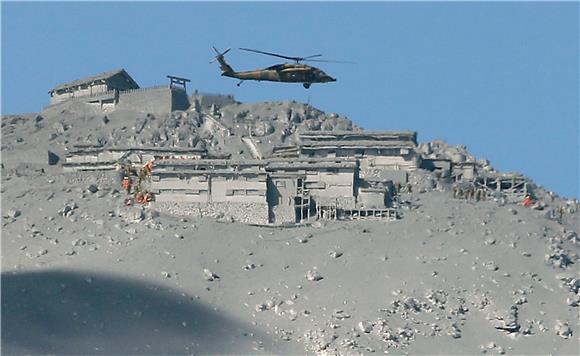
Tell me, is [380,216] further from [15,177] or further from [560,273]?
[15,177]

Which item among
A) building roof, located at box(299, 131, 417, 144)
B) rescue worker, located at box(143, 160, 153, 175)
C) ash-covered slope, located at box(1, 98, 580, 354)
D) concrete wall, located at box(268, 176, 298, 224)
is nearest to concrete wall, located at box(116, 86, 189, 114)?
building roof, located at box(299, 131, 417, 144)

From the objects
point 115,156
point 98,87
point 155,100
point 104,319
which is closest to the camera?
point 104,319

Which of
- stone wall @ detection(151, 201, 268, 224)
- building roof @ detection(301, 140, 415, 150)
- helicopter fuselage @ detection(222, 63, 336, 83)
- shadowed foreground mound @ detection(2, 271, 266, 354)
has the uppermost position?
helicopter fuselage @ detection(222, 63, 336, 83)

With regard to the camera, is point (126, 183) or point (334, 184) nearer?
point (334, 184)

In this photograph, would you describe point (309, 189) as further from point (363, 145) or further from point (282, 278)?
point (282, 278)

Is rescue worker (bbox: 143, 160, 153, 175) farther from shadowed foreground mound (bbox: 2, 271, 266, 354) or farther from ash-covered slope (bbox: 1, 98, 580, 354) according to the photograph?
shadowed foreground mound (bbox: 2, 271, 266, 354)

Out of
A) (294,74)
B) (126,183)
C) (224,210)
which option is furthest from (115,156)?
(294,74)

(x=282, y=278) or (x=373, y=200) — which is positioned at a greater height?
(x=373, y=200)
